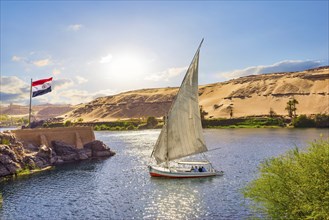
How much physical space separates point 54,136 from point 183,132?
32.5m

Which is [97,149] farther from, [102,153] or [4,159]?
[4,159]

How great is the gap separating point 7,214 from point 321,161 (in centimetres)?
2966

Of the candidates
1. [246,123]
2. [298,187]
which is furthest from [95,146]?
[246,123]

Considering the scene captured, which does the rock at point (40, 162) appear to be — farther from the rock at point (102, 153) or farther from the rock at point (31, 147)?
the rock at point (102, 153)

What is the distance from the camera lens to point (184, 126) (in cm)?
4909

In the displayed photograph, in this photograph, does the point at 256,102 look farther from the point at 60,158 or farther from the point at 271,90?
the point at 60,158

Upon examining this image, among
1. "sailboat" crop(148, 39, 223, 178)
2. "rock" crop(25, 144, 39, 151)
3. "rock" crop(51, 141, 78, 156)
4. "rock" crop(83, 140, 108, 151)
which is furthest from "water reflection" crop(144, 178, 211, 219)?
"rock" crop(83, 140, 108, 151)

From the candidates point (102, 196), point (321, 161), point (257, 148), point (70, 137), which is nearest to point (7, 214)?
A: point (102, 196)

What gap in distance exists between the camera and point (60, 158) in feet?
220

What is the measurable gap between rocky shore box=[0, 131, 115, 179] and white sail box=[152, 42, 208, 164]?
23070 millimetres

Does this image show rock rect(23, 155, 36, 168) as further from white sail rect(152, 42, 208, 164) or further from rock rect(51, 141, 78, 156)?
white sail rect(152, 42, 208, 164)

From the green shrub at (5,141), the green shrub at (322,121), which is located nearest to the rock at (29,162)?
the green shrub at (5,141)

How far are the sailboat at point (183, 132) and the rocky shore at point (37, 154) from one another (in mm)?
22272

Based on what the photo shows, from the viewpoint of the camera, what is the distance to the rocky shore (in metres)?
53.6
